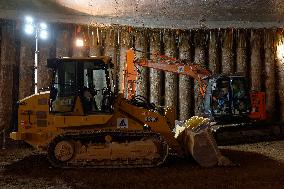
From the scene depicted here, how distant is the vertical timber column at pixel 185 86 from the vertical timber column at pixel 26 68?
5.58 meters

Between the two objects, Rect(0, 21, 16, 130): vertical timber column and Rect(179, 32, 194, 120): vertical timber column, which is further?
Rect(179, 32, 194, 120): vertical timber column

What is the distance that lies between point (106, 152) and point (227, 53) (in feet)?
27.8

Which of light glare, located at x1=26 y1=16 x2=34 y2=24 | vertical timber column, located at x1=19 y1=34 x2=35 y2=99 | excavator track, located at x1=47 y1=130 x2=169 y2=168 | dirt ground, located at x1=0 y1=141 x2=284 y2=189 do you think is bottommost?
dirt ground, located at x1=0 y1=141 x2=284 y2=189

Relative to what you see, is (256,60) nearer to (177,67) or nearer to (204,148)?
(177,67)

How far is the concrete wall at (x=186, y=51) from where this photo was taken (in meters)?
14.3

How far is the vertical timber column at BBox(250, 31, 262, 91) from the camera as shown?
1499 cm

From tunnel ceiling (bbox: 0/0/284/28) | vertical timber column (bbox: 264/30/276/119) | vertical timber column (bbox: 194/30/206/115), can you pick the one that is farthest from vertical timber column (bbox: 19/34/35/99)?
vertical timber column (bbox: 264/30/276/119)

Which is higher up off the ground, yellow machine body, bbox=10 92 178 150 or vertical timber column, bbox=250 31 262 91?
vertical timber column, bbox=250 31 262 91

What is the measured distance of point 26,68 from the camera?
1323cm

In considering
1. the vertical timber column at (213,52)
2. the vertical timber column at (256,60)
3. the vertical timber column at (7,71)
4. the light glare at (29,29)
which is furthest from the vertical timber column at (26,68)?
the vertical timber column at (256,60)

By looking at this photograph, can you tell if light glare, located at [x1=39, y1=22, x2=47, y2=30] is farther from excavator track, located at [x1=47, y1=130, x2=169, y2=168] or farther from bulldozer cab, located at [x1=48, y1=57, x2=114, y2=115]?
excavator track, located at [x1=47, y1=130, x2=169, y2=168]

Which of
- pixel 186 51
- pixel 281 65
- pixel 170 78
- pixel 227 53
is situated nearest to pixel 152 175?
pixel 170 78

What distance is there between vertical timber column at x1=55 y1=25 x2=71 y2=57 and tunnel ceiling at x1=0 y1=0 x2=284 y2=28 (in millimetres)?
449

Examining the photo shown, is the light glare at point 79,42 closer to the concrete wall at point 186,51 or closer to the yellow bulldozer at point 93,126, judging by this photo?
the concrete wall at point 186,51
